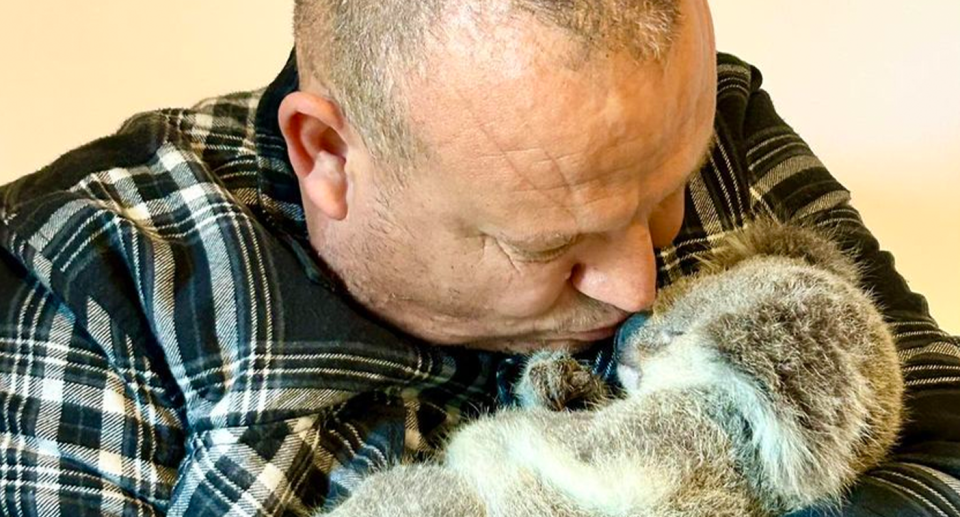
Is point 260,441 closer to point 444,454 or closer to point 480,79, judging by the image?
point 444,454

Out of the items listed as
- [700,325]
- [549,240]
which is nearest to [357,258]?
[549,240]

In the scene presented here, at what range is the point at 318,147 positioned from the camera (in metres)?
0.98

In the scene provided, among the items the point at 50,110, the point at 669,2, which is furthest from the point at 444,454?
the point at 50,110

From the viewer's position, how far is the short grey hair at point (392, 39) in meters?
0.79

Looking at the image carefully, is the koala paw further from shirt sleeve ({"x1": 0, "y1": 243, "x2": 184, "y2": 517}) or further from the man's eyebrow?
shirt sleeve ({"x1": 0, "y1": 243, "x2": 184, "y2": 517})

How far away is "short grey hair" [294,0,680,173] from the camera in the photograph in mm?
792

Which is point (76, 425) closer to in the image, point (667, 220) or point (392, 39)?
point (392, 39)

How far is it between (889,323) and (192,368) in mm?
696

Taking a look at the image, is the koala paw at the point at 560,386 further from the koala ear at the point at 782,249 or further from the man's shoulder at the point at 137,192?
the man's shoulder at the point at 137,192

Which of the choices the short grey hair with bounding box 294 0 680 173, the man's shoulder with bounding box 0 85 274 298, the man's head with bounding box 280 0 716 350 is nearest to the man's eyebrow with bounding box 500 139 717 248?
the man's head with bounding box 280 0 716 350

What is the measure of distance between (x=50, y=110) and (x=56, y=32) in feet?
A: 0.40

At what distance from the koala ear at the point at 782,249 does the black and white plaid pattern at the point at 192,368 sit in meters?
0.12

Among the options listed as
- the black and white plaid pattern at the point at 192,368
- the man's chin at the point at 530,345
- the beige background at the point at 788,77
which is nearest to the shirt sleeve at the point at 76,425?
the black and white plaid pattern at the point at 192,368

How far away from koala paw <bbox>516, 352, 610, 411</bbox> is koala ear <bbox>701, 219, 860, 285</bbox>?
0.14 m
